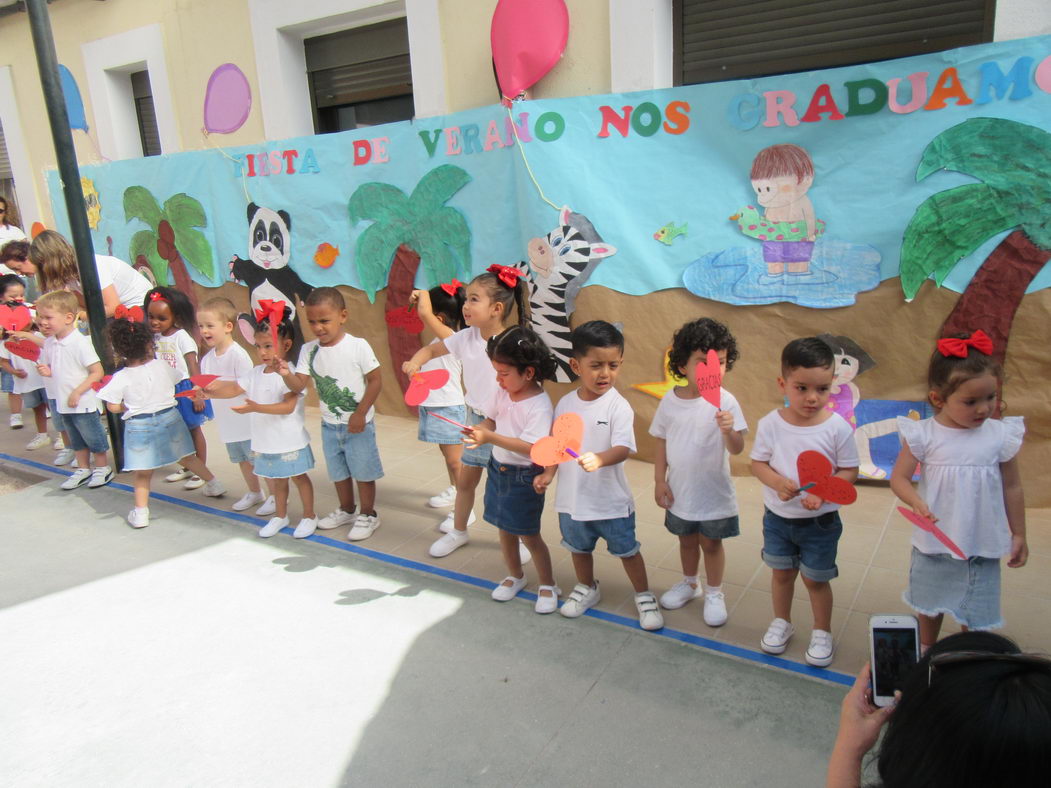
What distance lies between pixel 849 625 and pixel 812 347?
4.06 feet

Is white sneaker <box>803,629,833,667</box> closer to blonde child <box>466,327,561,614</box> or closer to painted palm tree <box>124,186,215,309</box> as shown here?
blonde child <box>466,327,561,614</box>

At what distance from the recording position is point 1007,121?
11.6 ft

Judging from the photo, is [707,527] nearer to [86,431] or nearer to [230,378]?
[230,378]

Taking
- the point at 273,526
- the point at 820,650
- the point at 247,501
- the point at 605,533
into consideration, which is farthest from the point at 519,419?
the point at 247,501

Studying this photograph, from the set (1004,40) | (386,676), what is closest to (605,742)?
(386,676)

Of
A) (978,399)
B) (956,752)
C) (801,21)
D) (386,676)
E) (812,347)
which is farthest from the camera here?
(801,21)

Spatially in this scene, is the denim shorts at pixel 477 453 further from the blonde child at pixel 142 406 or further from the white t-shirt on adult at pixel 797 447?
the blonde child at pixel 142 406

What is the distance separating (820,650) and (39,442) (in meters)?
6.08

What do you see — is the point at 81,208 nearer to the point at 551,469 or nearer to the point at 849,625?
the point at 551,469

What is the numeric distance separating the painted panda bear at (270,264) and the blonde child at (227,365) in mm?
2041

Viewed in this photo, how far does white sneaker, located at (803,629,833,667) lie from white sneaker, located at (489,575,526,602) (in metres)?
1.24

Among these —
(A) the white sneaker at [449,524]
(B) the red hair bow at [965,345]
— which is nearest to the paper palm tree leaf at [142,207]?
(A) the white sneaker at [449,524]

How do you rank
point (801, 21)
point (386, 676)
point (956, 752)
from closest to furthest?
1. point (956, 752)
2. point (386, 676)
3. point (801, 21)

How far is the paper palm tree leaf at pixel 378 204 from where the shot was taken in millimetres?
5625
